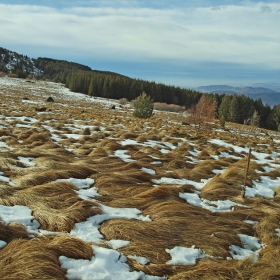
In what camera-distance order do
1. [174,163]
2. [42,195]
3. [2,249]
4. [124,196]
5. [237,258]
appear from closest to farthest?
1. [2,249]
2. [237,258]
3. [42,195]
4. [124,196]
5. [174,163]

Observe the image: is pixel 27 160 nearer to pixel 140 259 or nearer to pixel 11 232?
pixel 11 232

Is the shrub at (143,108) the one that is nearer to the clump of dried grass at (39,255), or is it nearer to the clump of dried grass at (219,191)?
the clump of dried grass at (219,191)

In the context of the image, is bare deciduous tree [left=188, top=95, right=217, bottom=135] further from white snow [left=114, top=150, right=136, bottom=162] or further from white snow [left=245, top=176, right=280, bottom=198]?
white snow [left=245, top=176, right=280, bottom=198]

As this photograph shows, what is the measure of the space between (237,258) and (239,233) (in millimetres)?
722

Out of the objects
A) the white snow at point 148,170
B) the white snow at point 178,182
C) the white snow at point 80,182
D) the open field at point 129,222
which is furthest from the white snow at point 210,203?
the white snow at point 80,182

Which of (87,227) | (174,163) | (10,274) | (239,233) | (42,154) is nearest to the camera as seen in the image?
(10,274)

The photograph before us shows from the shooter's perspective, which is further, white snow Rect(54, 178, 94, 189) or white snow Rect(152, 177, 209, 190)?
white snow Rect(152, 177, 209, 190)

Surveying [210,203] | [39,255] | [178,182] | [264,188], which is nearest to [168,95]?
[264,188]

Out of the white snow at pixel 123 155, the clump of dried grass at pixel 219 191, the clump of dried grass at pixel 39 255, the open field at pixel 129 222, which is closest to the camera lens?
the clump of dried grass at pixel 39 255

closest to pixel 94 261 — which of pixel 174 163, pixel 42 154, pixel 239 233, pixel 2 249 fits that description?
pixel 2 249

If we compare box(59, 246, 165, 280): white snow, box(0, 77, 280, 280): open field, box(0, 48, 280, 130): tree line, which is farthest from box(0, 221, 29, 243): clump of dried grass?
box(0, 48, 280, 130): tree line

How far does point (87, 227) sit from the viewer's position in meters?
3.66

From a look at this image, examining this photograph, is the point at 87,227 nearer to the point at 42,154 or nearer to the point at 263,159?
the point at 42,154

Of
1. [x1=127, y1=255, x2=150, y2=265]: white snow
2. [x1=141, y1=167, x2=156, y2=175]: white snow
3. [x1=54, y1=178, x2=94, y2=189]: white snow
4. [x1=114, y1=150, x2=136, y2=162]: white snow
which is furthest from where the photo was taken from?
[x1=114, y1=150, x2=136, y2=162]: white snow
